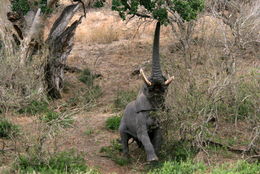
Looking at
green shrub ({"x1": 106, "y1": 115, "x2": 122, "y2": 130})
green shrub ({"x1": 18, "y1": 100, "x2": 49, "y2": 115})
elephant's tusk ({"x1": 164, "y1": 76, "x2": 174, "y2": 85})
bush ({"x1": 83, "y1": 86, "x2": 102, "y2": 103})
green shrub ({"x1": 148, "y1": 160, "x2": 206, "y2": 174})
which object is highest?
elephant's tusk ({"x1": 164, "y1": 76, "x2": 174, "y2": 85})

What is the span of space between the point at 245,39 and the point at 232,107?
1.91 m

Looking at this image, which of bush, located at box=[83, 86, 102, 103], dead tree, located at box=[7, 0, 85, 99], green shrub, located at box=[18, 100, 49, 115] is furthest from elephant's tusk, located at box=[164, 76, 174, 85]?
dead tree, located at box=[7, 0, 85, 99]

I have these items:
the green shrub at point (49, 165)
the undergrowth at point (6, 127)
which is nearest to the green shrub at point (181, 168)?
the green shrub at point (49, 165)

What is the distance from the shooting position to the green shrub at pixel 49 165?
346 inches

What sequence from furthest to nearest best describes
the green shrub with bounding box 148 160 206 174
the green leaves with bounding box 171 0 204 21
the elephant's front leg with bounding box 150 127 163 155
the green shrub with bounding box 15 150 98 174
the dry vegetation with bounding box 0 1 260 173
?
the green leaves with bounding box 171 0 204 21
the elephant's front leg with bounding box 150 127 163 155
the dry vegetation with bounding box 0 1 260 173
the green shrub with bounding box 15 150 98 174
the green shrub with bounding box 148 160 206 174

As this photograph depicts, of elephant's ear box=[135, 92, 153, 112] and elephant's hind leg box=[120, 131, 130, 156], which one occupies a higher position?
elephant's ear box=[135, 92, 153, 112]

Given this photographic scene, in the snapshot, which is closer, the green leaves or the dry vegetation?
the dry vegetation

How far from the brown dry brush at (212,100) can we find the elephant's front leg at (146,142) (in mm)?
413

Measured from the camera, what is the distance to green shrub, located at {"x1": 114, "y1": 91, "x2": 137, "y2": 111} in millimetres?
13875

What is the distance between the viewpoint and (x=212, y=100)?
9.80 meters

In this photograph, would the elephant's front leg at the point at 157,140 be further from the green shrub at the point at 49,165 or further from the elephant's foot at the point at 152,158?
the green shrub at the point at 49,165

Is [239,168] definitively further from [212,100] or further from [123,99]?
[123,99]

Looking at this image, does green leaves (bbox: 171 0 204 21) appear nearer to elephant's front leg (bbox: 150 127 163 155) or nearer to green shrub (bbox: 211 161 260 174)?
elephant's front leg (bbox: 150 127 163 155)

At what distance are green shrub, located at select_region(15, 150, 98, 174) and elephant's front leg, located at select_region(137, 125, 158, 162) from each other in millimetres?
1165
